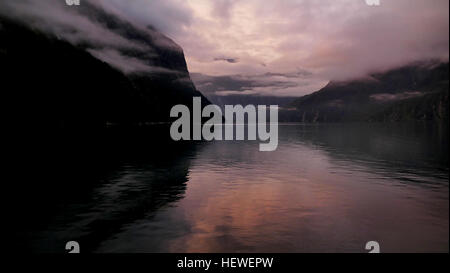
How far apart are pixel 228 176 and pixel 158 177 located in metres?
10.4

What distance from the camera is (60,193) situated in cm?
3494

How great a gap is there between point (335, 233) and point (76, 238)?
18.0 metres

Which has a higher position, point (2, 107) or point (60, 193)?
point (2, 107)

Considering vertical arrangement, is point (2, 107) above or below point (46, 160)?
above

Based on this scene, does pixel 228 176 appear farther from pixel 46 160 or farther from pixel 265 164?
pixel 46 160

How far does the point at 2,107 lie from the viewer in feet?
583

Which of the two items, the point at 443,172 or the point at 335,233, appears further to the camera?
the point at 443,172

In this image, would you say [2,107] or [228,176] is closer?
[228,176]

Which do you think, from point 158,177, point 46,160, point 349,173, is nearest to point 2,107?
point 46,160

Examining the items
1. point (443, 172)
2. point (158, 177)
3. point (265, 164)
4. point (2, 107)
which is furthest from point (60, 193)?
point (2, 107)
